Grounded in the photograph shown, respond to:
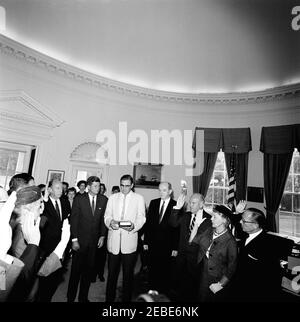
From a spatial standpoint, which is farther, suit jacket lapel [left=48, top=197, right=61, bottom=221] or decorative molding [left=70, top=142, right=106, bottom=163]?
decorative molding [left=70, top=142, right=106, bottom=163]

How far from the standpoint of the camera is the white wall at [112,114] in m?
6.16

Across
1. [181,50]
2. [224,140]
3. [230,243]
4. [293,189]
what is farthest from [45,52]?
[293,189]

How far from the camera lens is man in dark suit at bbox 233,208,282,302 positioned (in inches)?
85.5

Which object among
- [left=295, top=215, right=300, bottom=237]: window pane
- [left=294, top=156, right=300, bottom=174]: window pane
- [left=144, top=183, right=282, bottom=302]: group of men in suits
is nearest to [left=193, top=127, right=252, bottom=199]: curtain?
[left=294, top=156, right=300, bottom=174]: window pane

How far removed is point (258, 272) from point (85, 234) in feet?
7.37

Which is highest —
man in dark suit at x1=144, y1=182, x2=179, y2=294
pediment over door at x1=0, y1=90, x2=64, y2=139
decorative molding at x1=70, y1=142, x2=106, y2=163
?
pediment over door at x1=0, y1=90, x2=64, y2=139

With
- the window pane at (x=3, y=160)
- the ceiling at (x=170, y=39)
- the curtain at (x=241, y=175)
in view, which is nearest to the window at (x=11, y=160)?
the window pane at (x=3, y=160)

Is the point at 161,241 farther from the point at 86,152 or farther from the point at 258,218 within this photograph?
the point at 86,152

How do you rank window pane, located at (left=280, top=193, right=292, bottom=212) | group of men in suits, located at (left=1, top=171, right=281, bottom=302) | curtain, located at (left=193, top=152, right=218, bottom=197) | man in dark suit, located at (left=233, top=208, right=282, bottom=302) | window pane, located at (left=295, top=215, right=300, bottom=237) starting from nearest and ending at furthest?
1. man in dark suit, located at (left=233, top=208, right=282, bottom=302)
2. group of men in suits, located at (left=1, top=171, right=281, bottom=302)
3. window pane, located at (left=295, top=215, right=300, bottom=237)
4. window pane, located at (left=280, top=193, right=292, bottom=212)
5. curtain, located at (left=193, top=152, right=218, bottom=197)

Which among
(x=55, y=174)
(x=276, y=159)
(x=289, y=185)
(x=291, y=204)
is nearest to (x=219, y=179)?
(x=276, y=159)

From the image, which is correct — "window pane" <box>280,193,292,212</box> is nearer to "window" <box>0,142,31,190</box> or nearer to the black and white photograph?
the black and white photograph

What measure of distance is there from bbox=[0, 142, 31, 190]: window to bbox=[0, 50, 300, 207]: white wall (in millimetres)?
396

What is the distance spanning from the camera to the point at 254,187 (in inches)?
290

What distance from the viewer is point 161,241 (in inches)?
148
